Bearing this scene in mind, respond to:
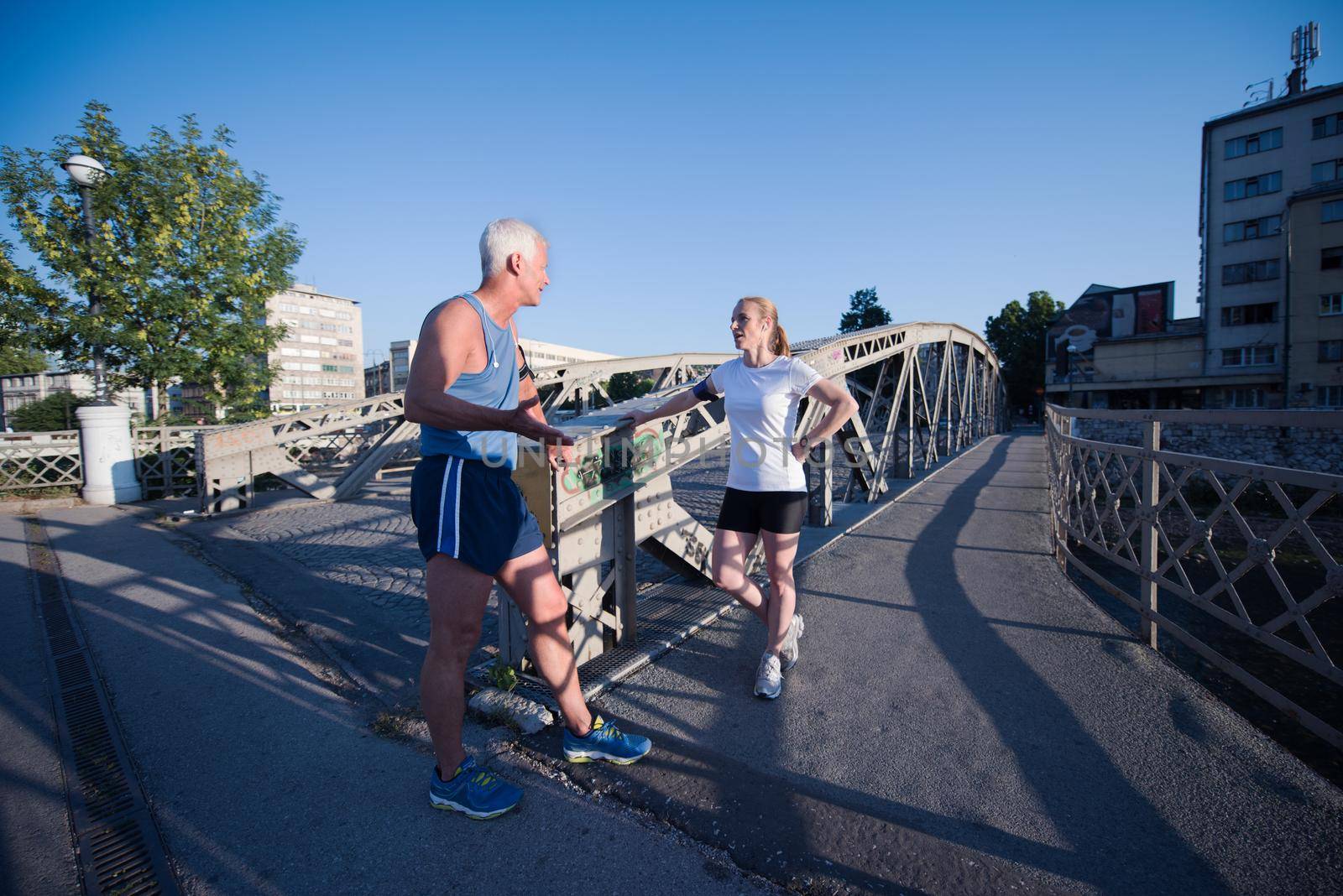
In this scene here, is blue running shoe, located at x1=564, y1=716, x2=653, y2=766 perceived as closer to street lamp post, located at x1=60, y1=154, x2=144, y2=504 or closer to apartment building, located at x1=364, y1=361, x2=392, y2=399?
street lamp post, located at x1=60, y1=154, x2=144, y2=504

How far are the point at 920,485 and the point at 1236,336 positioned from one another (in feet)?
125

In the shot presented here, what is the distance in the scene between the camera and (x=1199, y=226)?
121 feet

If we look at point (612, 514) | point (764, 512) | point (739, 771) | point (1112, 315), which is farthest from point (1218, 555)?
point (1112, 315)

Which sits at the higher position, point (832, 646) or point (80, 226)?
point (80, 226)

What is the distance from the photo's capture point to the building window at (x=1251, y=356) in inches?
1289

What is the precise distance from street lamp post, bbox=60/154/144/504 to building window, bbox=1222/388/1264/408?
4695cm

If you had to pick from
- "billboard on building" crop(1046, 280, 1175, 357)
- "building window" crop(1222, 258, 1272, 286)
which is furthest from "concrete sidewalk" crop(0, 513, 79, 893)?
"billboard on building" crop(1046, 280, 1175, 357)

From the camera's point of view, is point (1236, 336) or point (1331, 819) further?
point (1236, 336)

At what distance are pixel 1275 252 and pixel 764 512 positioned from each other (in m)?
45.5

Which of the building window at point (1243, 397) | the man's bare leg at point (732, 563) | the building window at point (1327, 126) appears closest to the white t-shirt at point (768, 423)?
the man's bare leg at point (732, 563)

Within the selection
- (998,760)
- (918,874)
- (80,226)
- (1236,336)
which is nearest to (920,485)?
(998,760)

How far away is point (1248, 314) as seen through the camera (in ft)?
111

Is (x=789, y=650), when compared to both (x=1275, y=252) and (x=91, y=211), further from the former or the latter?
(x=1275, y=252)

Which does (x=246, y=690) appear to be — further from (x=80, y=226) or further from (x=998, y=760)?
(x=80, y=226)
